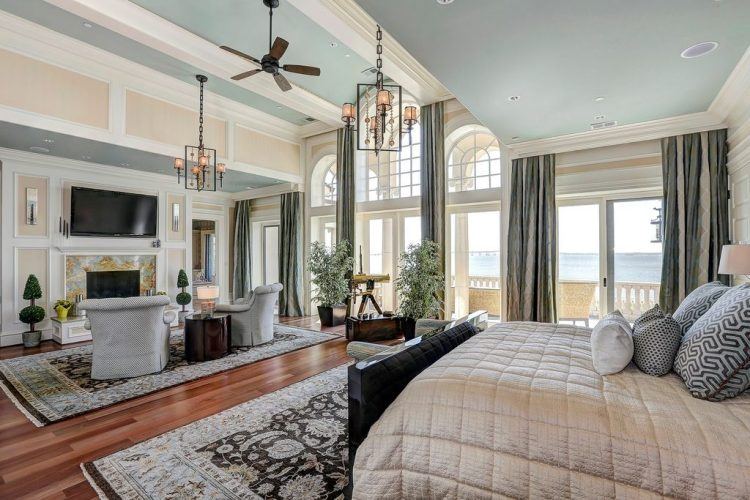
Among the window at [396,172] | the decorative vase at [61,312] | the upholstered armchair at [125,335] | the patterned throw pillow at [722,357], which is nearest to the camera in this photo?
the patterned throw pillow at [722,357]

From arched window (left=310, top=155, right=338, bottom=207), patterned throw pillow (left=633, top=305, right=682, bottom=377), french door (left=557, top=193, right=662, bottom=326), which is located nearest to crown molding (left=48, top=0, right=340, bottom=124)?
arched window (left=310, top=155, right=338, bottom=207)

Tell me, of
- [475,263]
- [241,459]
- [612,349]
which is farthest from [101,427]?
[475,263]

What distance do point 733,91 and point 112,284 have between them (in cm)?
868

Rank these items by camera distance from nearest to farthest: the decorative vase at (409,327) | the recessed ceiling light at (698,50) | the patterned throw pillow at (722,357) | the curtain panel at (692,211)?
the patterned throw pillow at (722,357)
the recessed ceiling light at (698,50)
the curtain panel at (692,211)
the decorative vase at (409,327)

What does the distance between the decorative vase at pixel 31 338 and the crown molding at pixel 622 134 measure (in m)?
7.19

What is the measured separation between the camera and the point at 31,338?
16.3 feet

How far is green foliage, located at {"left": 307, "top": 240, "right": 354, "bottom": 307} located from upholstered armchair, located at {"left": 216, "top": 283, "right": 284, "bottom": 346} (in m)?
1.56

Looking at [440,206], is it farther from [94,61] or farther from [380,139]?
[94,61]

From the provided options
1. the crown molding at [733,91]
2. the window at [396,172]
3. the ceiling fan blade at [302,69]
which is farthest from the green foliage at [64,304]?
the crown molding at [733,91]

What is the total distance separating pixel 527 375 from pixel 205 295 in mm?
3871

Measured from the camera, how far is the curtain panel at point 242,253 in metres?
8.47

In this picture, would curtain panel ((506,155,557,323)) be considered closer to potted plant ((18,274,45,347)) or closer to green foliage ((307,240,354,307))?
green foliage ((307,240,354,307))

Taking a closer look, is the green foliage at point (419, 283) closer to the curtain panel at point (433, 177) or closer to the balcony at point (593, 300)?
the curtain panel at point (433, 177)

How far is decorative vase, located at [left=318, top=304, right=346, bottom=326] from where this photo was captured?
6410 millimetres
